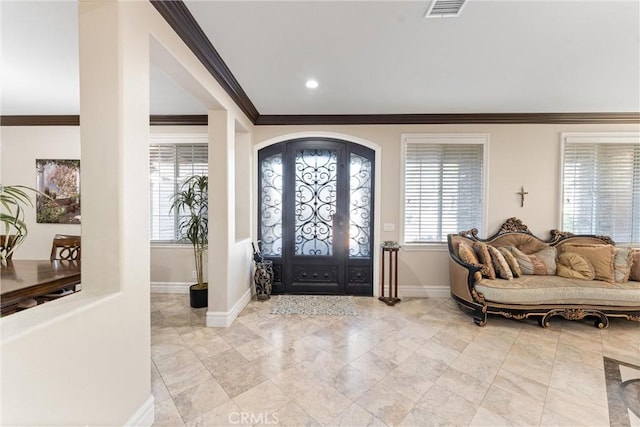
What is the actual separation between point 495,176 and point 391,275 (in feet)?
7.17

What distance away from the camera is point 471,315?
3.35 metres

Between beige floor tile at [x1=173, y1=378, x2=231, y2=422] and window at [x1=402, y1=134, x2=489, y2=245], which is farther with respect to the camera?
window at [x1=402, y1=134, x2=489, y2=245]

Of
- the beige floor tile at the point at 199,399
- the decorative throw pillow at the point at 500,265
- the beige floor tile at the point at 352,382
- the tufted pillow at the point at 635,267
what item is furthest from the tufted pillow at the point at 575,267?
the beige floor tile at the point at 199,399

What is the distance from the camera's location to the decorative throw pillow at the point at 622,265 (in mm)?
3146

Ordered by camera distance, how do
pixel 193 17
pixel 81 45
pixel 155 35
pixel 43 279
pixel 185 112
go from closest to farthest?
pixel 81 45 → pixel 155 35 → pixel 193 17 → pixel 43 279 → pixel 185 112

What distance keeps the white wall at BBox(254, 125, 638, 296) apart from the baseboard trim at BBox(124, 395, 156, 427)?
3.05 metres

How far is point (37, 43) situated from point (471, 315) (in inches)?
206

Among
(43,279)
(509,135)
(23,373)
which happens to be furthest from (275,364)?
(509,135)

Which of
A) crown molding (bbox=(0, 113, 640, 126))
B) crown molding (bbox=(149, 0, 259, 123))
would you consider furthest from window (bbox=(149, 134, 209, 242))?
crown molding (bbox=(149, 0, 259, 123))

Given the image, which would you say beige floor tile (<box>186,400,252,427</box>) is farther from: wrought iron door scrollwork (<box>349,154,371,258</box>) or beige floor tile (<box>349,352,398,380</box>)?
wrought iron door scrollwork (<box>349,154,371,258</box>)

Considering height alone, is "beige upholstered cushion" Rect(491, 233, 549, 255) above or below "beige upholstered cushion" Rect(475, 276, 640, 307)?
above

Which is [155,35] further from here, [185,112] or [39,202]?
[39,202]

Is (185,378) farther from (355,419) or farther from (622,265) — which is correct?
(622,265)

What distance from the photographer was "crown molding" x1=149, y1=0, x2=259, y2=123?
1.74 metres
